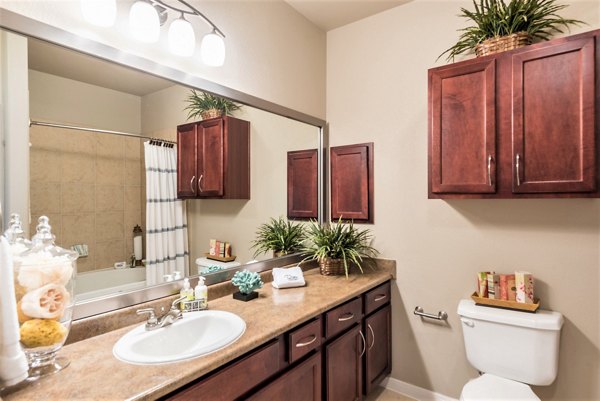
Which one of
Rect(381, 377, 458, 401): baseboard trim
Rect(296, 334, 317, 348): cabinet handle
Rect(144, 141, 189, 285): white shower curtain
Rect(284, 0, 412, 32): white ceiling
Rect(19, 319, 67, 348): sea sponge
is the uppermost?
Rect(284, 0, 412, 32): white ceiling

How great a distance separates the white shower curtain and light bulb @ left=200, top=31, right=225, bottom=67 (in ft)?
1.65

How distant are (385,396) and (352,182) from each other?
4.89 ft

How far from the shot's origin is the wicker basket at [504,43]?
1.72 metres

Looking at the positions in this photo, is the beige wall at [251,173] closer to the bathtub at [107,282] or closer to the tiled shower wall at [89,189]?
the tiled shower wall at [89,189]

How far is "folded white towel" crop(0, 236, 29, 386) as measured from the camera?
86cm

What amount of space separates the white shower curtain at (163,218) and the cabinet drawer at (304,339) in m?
0.67

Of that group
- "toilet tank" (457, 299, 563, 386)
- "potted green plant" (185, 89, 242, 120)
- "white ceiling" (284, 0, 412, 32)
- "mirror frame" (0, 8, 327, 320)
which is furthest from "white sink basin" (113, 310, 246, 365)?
"white ceiling" (284, 0, 412, 32)

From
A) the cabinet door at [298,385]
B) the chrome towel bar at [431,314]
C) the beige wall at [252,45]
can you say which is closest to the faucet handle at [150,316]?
the cabinet door at [298,385]

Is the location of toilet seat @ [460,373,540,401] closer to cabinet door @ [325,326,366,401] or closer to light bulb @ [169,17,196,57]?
cabinet door @ [325,326,366,401]

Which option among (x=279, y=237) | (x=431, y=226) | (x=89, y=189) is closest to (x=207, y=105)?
(x=89, y=189)

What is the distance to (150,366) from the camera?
105 centimetres

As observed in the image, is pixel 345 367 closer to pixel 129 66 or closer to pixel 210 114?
pixel 210 114

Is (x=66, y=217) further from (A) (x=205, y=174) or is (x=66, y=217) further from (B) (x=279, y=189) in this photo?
(B) (x=279, y=189)

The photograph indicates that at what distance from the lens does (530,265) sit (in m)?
1.88
